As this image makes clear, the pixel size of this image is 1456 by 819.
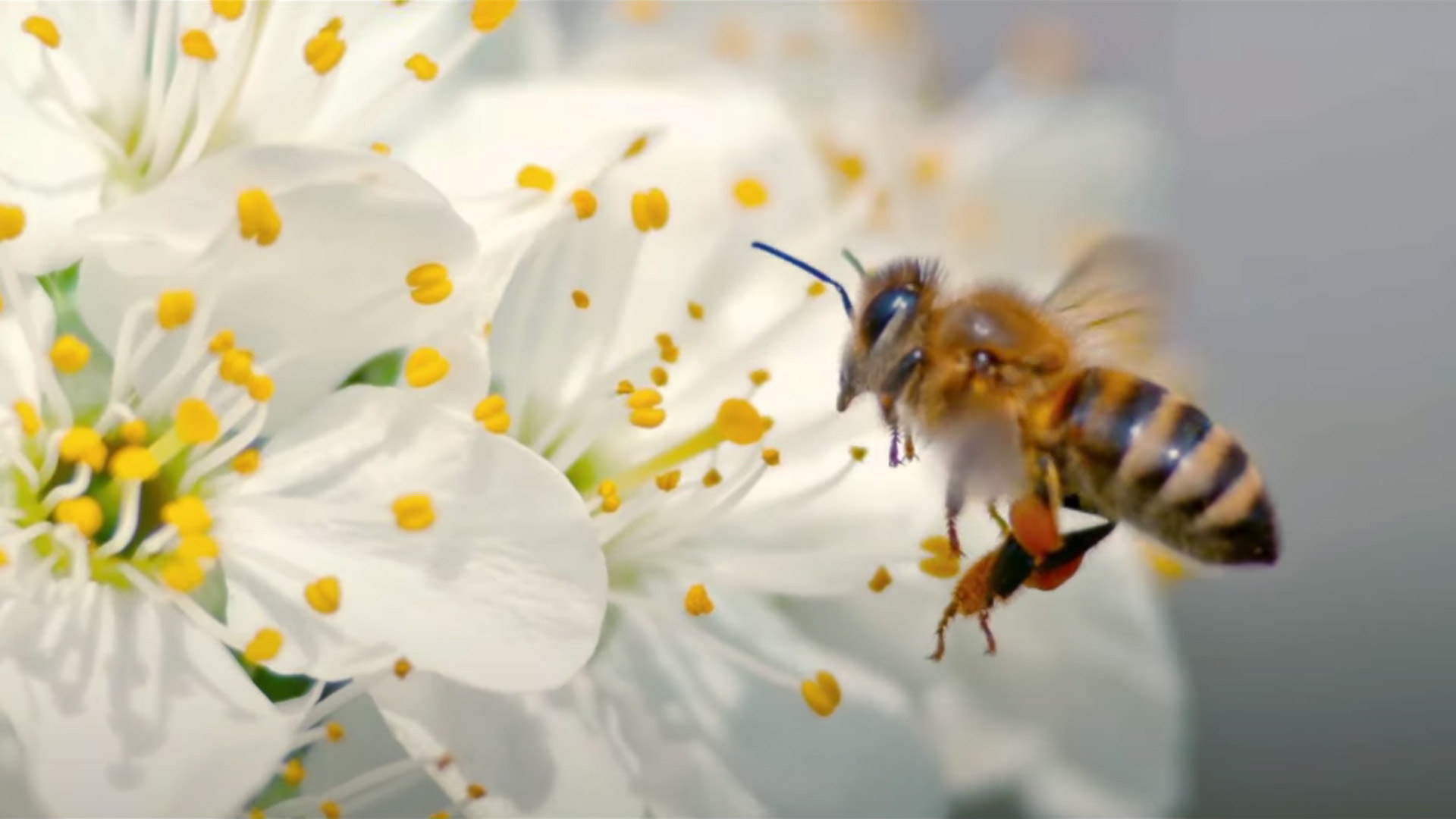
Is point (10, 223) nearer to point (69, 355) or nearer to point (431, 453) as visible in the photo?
point (69, 355)

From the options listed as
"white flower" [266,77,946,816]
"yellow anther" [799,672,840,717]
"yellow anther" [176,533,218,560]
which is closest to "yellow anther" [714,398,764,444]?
"white flower" [266,77,946,816]

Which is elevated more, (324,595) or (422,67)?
(422,67)

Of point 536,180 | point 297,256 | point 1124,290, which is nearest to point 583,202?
point 536,180

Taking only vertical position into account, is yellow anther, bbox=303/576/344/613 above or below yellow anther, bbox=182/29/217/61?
below

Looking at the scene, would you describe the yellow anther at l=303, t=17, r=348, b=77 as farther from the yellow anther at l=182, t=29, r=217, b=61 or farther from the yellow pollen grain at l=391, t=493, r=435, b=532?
the yellow pollen grain at l=391, t=493, r=435, b=532

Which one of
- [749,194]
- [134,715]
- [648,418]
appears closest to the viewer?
[134,715]

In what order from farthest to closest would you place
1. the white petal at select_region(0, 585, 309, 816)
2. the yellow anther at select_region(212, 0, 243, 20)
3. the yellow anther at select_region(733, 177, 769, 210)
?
the yellow anther at select_region(733, 177, 769, 210), the yellow anther at select_region(212, 0, 243, 20), the white petal at select_region(0, 585, 309, 816)

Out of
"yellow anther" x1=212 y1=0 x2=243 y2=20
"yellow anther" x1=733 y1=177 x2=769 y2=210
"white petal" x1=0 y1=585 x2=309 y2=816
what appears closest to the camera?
"white petal" x1=0 y1=585 x2=309 y2=816

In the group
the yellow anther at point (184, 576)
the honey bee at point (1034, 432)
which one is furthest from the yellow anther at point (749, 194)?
the yellow anther at point (184, 576)
